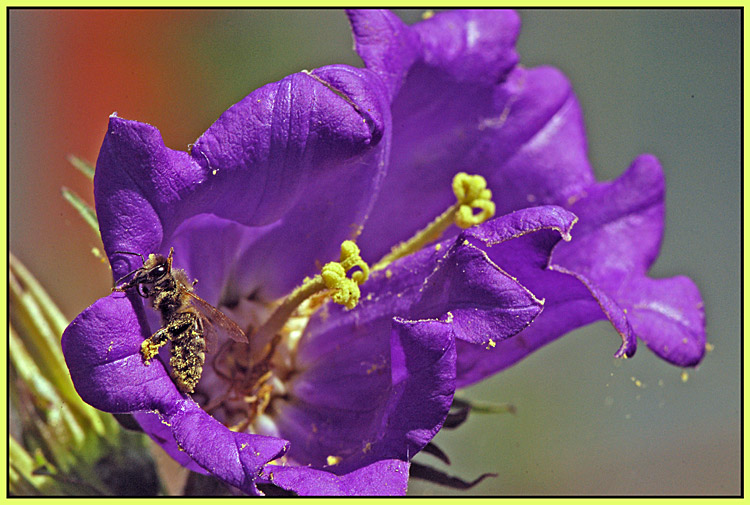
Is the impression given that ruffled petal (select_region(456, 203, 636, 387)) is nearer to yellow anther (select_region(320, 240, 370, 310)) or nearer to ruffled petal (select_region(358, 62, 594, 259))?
yellow anther (select_region(320, 240, 370, 310))

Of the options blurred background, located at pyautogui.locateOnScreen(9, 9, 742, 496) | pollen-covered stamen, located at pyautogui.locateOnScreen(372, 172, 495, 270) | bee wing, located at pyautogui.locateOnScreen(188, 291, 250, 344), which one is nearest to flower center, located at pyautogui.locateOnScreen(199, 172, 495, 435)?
pollen-covered stamen, located at pyautogui.locateOnScreen(372, 172, 495, 270)

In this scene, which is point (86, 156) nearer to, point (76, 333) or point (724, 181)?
point (76, 333)

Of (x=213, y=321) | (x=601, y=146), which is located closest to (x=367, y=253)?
(x=213, y=321)

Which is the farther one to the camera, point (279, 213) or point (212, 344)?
point (279, 213)

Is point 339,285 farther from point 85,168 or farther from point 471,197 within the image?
point 85,168

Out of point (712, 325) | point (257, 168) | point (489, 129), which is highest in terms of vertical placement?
point (257, 168)

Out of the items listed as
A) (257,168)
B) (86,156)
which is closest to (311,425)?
(257,168)

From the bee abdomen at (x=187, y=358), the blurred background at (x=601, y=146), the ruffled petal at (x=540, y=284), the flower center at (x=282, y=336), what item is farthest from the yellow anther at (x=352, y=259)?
the blurred background at (x=601, y=146)
